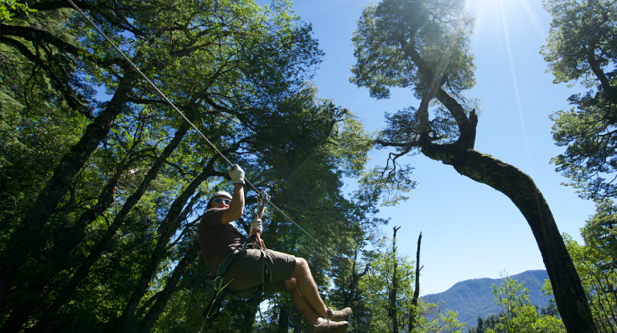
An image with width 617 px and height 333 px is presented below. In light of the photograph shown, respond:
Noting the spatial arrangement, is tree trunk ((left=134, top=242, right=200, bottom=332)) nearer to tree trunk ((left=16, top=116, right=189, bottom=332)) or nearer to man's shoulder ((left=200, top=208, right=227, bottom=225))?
tree trunk ((left=16, top=116, right=189, bottom=332))

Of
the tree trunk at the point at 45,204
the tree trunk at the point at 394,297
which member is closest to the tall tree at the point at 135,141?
the tree trunk at the point at 45,204

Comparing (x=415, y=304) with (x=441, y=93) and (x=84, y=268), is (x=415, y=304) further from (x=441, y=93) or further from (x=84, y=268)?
(x=84, y=268)

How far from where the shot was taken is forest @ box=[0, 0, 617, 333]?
651 cm

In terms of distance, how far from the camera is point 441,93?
870 cm

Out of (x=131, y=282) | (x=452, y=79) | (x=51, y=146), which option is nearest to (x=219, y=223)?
(x=131, y=282)

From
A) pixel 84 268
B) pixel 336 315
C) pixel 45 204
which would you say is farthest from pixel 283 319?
pixel 336 315

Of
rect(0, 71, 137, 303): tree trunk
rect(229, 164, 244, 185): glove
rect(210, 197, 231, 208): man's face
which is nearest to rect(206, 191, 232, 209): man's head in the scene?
rect(210, 197, 231, 208): man's face

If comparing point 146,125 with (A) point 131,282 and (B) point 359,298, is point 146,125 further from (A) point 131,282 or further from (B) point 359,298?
(B) point 359,298

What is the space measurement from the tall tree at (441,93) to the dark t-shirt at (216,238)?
5315mm

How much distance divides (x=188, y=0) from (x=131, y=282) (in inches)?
302

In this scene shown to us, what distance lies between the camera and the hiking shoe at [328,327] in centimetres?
308

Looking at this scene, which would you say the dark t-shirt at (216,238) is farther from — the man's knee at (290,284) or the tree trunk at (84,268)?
the tree trunk at (84,268)

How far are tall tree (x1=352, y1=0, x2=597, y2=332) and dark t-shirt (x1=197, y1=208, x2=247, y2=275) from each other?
5.31m

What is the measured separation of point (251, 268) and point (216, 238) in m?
0.56
